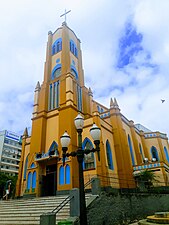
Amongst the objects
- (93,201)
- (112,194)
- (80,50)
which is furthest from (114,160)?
(80,50)

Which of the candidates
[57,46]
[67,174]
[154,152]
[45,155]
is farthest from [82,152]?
[154,152]

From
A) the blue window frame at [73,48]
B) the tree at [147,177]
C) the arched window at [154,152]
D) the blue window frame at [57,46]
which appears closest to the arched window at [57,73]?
the blue window frame at [57,46]

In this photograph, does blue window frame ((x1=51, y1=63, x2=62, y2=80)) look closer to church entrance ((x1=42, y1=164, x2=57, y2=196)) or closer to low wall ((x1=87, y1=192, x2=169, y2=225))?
church entrance ((x1=42, y1=164, x2=57, y2=196))

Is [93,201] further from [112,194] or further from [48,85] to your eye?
[48,85]

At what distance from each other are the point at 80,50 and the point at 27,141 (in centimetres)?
1477

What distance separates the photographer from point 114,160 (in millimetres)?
17938

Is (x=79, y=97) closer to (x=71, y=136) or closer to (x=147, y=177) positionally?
(x=71, y=136)

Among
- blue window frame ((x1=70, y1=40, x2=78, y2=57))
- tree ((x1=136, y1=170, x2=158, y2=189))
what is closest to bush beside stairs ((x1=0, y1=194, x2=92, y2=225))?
tree ((x1=136, y1=170, x2=158, y2=189))

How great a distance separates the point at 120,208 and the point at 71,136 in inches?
319

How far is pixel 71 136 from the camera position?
651 inches

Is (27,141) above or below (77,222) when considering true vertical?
above

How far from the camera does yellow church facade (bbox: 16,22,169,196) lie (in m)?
15.8

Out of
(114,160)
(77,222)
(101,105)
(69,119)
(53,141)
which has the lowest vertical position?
(77,222)

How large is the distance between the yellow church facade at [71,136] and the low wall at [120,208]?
2216mm
